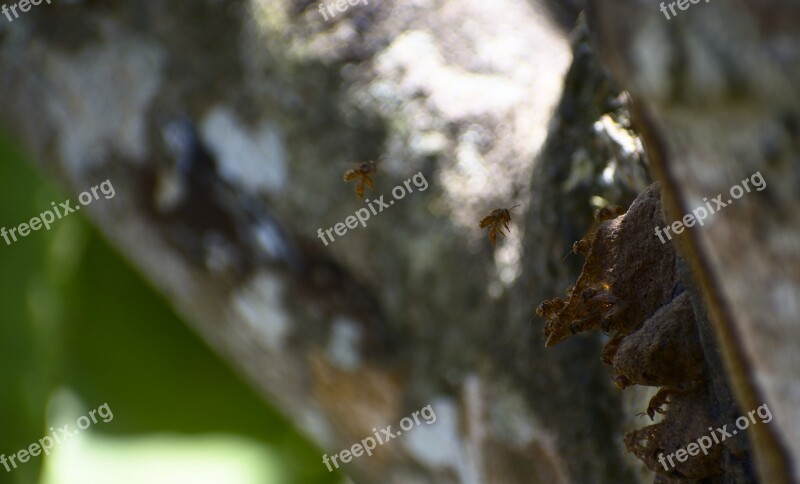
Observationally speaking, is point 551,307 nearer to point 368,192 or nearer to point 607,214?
point 607,214

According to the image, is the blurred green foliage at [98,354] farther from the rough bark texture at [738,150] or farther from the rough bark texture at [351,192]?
the rough bark texture at [738,150]

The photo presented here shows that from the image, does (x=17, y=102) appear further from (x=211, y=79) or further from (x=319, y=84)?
(x=319, y=84)

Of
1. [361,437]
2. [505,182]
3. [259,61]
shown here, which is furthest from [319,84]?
[361,437]

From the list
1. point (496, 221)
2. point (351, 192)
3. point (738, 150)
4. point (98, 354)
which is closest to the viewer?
point (738, 150)

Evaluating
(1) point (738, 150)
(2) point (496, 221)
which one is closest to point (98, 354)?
Result: (2) point (496, 221)

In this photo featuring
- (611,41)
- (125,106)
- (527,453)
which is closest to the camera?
(611,41)

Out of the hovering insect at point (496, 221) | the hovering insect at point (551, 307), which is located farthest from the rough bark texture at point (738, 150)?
the hovering insect at point (496, 221)
